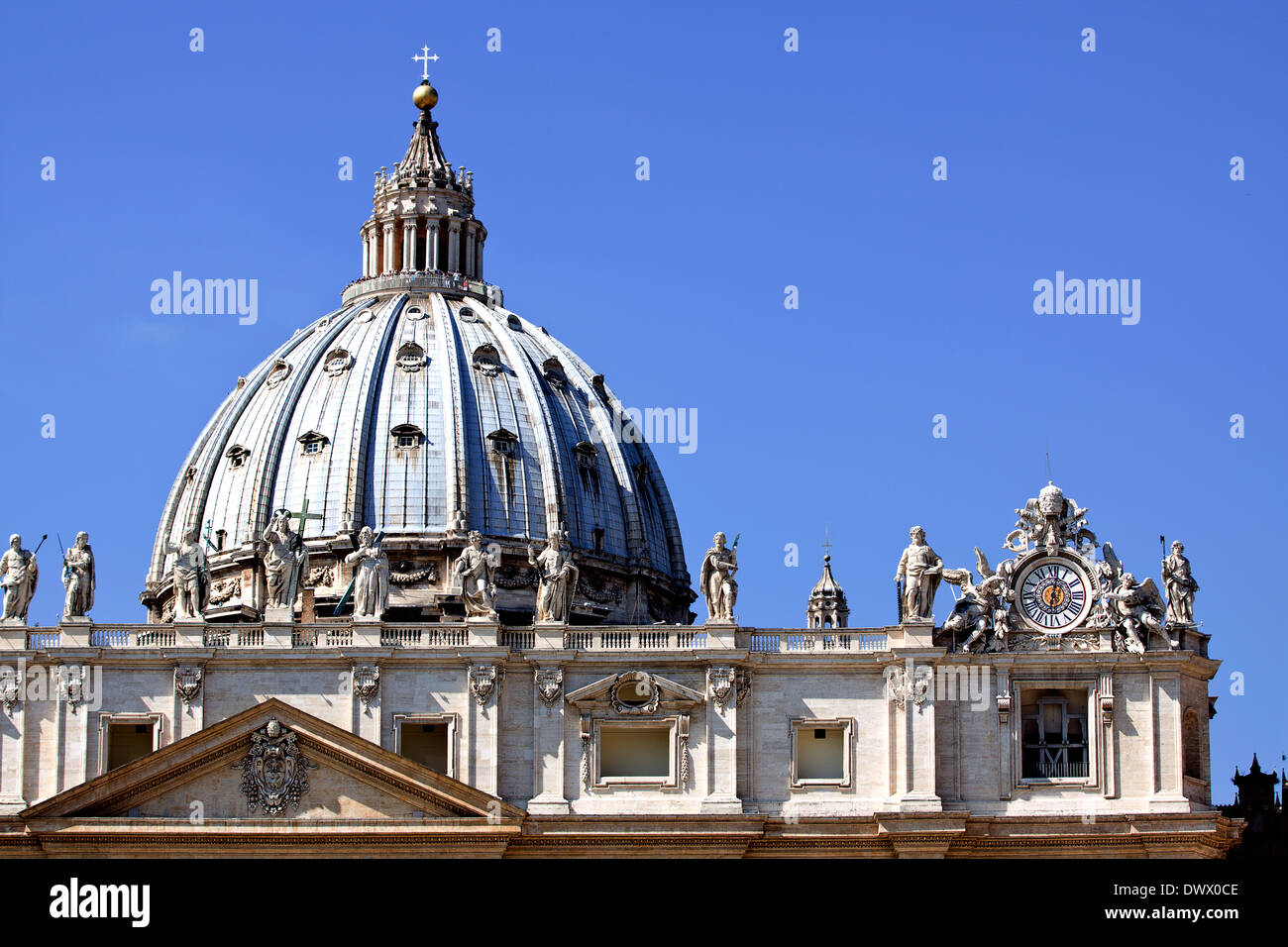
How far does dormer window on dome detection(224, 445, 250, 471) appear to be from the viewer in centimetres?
14612

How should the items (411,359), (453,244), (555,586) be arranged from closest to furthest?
(555,586)
(411,359)
(453,244)

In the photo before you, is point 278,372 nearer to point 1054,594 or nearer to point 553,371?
point 553,371

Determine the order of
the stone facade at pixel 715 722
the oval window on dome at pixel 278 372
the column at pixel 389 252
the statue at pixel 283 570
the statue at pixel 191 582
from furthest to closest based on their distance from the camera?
1. the column at pixel 389 252
2. the oval window on dome at pixel 278 372
3. the statue at pixel 283 570
4. the statue at pixel 191 582
5. the stone facade at pixel 715 722

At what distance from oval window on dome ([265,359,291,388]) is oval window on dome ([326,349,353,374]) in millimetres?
2580

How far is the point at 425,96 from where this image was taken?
153125 millimetres

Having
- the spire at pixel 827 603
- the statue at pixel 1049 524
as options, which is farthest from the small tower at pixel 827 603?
the statue at pixel 1049 524

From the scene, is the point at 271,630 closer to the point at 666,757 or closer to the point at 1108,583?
the point at 666,757

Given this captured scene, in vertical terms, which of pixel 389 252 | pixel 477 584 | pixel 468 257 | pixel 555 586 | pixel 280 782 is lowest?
pixel 280 782

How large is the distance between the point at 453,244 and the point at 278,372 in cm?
1185

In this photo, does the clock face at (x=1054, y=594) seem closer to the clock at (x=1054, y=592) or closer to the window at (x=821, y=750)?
the clock at (x=1054, y=592)

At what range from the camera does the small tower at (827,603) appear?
5709 inches

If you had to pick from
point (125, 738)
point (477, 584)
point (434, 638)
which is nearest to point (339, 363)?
point (477, 584)

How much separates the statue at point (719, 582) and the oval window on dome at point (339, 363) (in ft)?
185

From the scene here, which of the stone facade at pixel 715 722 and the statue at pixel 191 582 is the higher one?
the statue at pixel 191 582
